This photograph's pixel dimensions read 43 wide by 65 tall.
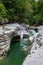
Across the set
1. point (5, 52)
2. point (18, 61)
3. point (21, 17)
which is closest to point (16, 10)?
point (21, 17)

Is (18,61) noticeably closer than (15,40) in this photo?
Yes

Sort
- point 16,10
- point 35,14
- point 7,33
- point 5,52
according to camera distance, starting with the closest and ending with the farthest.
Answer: point 5,52
point 7,33
point 16,10
point 35,14

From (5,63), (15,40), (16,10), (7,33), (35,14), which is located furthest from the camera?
(35,14)

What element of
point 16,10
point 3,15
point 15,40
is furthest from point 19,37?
point 16,10

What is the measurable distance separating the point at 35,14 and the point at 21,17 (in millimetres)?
6157

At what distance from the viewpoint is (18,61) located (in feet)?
54.8

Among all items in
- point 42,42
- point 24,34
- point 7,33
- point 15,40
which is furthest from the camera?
point 24,34

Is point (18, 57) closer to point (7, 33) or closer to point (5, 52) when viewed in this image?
point (5, 52)

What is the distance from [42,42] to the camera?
17.4 metres

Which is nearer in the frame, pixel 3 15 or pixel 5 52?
pixel 5 52

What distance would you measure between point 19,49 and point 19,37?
536cm

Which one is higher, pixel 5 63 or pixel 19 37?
pixel 5 63

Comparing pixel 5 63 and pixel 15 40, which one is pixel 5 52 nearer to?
pixel 5 63

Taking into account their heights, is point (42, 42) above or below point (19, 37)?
above
